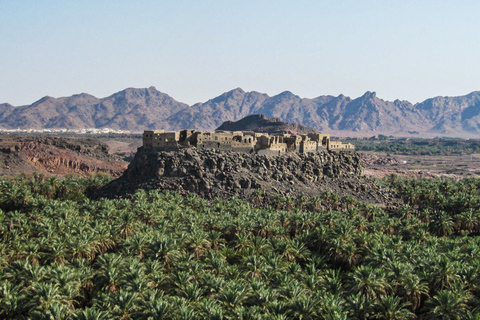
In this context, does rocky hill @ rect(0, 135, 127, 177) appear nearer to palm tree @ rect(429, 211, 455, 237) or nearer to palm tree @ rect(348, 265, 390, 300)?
palm tree @ rect(429, 211, 455, 237)

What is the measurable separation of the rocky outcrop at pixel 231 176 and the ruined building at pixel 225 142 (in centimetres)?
151

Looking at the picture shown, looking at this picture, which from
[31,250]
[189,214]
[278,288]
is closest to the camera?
[278,288]

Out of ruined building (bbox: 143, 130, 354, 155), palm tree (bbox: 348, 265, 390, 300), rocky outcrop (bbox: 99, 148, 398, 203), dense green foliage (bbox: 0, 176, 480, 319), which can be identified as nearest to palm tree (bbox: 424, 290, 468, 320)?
dense green foliage (bbox: 0, 176, 480, 319)

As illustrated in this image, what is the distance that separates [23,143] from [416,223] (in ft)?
376

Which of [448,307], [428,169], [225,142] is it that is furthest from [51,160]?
[428,169]

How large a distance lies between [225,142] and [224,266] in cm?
4268

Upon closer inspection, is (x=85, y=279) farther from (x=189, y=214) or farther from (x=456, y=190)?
(x=456, y=190)

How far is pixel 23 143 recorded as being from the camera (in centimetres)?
13675

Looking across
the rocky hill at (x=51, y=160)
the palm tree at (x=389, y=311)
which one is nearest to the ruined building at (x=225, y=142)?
the palm tree at (x=389, y=311)

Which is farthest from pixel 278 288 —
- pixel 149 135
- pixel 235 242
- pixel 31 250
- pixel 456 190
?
pixel 456 190

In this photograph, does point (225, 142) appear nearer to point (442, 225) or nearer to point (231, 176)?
point (231, 176)

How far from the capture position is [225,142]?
263 feet

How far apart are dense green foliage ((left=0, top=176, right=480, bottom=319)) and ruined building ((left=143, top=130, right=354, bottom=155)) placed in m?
19.5

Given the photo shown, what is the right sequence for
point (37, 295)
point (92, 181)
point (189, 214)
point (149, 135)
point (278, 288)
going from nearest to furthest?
point (37, 295), point (278, 288), point (189, 214), point (149, 135), point (92, 181)
